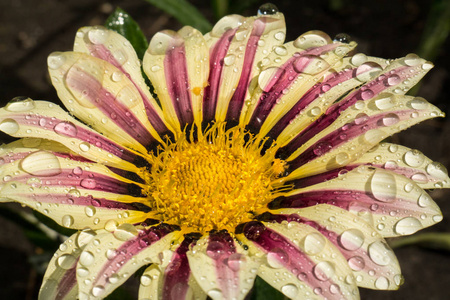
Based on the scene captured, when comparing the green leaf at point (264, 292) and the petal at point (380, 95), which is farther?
the green leaf at point (264, 292)

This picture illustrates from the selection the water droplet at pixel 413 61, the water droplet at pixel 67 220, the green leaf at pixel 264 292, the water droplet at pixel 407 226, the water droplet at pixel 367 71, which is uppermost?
the water droplet at pixel 413 61

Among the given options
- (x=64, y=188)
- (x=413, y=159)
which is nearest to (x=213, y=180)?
(x=64, y=188)

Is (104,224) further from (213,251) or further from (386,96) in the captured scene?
(386,96)

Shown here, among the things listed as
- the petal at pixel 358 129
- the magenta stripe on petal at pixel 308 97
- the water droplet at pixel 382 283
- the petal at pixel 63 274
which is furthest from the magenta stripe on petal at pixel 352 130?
the petal at pixel 63 274

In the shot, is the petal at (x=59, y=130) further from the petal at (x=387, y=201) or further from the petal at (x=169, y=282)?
the petal at (x=387, y=201)

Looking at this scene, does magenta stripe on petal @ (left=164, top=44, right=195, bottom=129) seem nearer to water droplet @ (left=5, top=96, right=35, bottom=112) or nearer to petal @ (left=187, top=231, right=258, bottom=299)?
water droplet @ (left=5, top=96, right=35, bottom=112)

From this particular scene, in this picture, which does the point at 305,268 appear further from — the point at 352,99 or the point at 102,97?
the point at 102,97
